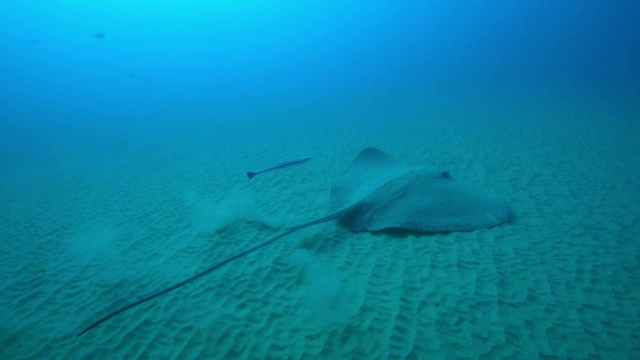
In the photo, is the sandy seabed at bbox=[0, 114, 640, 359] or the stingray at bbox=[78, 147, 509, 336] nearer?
the sandy seabed at bbox=[0, 114, 640, 359]

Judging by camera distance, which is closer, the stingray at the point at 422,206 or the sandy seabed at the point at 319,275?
the sandy seabed at the point at 319,275

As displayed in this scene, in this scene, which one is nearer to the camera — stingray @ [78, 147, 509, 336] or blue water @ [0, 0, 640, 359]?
blue water @ [0, 0, 640, 359]

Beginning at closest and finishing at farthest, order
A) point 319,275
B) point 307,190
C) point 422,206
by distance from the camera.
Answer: point 319,275
point 422,206
point 307,190

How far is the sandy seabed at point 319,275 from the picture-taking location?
2.63m

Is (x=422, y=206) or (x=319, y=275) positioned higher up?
(x=422, y=206)

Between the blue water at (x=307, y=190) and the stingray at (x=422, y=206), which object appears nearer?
the blue water at (x=307, y=190)

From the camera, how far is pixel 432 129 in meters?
10.6

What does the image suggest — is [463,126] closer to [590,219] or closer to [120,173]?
[590,219]

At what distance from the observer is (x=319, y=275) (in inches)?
135

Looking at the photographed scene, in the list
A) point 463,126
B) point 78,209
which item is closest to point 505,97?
point 463,126

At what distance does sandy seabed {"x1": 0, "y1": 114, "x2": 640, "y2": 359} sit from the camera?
8.62 feet

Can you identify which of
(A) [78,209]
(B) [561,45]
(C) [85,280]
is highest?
Answer: (B) [561,45]

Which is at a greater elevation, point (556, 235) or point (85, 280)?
point (85, 280)

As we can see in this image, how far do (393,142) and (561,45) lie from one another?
2792 inches
